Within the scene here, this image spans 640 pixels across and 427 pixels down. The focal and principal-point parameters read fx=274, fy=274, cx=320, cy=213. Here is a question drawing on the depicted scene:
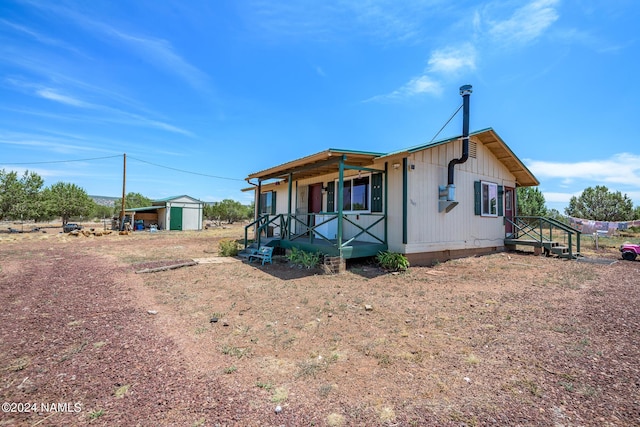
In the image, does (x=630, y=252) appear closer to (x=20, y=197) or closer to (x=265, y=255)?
(x=265, y=255)

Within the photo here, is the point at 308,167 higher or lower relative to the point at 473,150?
lower

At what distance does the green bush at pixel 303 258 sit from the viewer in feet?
26.5

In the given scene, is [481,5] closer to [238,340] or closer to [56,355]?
[238,340]

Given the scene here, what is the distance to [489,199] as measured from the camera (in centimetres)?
1084

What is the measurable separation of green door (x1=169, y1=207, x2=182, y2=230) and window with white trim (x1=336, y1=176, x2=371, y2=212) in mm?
22503

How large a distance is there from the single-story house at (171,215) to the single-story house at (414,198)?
765 inches

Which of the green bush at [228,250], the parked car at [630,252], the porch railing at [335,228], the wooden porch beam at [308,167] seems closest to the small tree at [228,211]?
the green bush at [228,250]

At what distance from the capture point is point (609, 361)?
2867mm

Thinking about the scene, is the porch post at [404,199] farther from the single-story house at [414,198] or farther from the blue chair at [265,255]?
the blue chair at [265,255]

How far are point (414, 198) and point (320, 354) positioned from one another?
20.1 feet

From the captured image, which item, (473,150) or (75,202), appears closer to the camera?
(473,150)

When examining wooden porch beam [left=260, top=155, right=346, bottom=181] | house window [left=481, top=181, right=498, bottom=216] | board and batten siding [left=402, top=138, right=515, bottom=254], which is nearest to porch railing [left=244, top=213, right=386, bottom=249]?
board and batten siding [left=402, top=138, right=515, bottom=254]

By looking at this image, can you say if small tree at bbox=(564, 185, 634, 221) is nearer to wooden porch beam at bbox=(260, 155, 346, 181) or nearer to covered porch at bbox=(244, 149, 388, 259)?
covered porch at bbox=(244, 149, 388, 259)

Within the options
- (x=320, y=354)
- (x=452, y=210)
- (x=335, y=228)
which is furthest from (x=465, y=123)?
(x=320, y=354)
